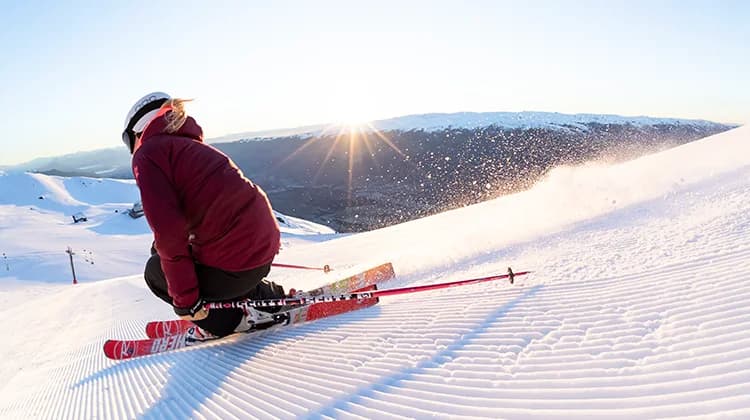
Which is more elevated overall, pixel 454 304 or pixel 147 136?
pixel 147 136

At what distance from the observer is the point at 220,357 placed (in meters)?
3.59

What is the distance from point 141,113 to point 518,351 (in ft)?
9.38

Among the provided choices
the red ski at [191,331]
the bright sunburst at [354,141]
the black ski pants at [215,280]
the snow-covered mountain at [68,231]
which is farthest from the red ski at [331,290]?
the bright sunburst at [354,141]

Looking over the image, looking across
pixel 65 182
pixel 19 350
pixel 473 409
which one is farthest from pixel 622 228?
pixel 65 182

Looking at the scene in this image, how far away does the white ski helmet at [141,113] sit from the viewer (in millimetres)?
3205

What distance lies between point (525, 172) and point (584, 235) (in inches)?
3794

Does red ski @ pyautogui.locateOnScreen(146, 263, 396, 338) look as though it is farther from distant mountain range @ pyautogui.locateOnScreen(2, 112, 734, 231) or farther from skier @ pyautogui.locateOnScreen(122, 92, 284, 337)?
distant mountain range @ pyautogui.locateOnScreen(2, 112, 734, 231)

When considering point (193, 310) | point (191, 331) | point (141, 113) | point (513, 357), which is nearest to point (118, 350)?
point (191, 331)

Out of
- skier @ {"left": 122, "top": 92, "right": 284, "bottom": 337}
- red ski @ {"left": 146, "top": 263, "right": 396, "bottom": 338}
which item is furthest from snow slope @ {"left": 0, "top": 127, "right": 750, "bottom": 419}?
skier @ {"left": 122, "top": 92, "right": 284, "bottom": 337}

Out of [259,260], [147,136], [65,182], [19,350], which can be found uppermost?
[65,182]

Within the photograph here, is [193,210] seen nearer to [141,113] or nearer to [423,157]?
[141,113]

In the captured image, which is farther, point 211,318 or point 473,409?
point 211,318

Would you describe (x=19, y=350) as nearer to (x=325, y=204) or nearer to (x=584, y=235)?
(x=584, y=235)

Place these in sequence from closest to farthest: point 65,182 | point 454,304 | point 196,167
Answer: point 196,167 → point 454,304 → point 65,182
